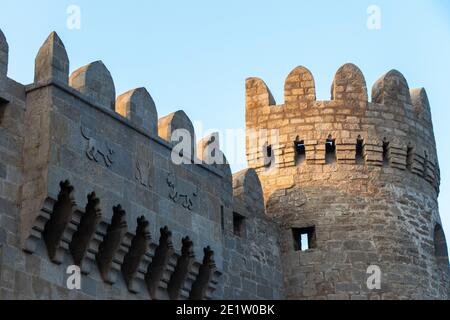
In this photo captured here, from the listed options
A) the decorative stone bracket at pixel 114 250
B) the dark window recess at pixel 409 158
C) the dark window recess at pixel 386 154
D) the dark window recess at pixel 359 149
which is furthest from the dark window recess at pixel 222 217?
the dark window recess at pixel 409 158

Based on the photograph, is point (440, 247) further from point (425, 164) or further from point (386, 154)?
point (386, 154)

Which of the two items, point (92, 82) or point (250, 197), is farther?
point (250, 197)

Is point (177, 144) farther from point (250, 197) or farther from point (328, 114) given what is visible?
point (328, 114)

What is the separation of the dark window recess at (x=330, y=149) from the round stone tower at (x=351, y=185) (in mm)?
21

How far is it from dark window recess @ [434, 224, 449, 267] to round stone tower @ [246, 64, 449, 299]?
0.05 feet

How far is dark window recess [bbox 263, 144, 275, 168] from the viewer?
57.5 feet

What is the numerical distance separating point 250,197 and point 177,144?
2.30m

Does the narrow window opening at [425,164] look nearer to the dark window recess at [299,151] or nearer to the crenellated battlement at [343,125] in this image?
the crenellated battlement at [343,125]

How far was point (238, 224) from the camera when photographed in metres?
16.0

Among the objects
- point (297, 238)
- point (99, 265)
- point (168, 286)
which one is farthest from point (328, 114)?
point (99, 265)

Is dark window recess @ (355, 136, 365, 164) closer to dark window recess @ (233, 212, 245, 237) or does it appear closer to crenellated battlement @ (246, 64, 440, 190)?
crenellated battlement @ (246, 64, 440, 190)

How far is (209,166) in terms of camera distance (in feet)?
48.9

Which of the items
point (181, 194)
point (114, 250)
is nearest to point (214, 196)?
point (181, 194)

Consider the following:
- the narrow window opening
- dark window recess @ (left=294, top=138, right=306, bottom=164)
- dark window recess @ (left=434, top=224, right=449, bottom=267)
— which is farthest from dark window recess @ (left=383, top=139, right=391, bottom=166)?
dark window recess @ (left=434, top=224, right=449, bottom=267)
